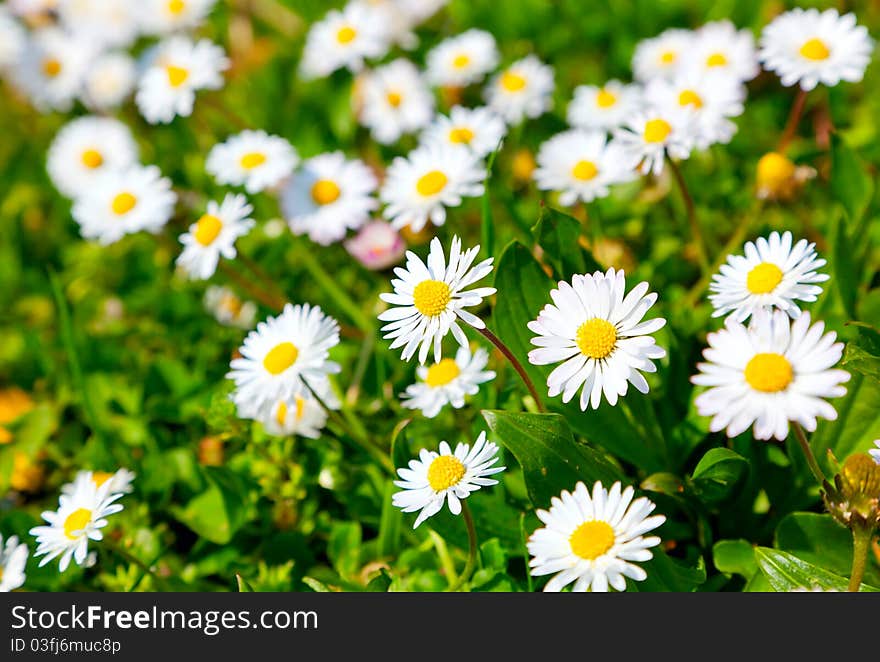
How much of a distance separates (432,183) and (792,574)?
3.33ft

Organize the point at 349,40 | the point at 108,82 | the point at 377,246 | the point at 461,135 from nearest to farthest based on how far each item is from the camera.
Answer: the point at 461,135 < the point at 377,246 < the point at 349,40 < the point at 108,82

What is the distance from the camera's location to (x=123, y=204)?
7.00 feet

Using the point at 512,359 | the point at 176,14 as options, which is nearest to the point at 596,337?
the point at 512,359

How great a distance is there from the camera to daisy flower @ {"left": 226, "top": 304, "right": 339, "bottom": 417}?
155 centimetres

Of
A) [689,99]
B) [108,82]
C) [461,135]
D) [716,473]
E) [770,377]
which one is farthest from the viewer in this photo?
[108,82]

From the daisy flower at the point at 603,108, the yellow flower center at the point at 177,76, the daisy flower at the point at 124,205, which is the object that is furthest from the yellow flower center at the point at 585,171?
the yellow flower center at the point at 177,76

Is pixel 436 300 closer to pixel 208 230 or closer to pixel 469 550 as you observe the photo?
pixel 469 550

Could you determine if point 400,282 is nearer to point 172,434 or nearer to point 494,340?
point 494,340

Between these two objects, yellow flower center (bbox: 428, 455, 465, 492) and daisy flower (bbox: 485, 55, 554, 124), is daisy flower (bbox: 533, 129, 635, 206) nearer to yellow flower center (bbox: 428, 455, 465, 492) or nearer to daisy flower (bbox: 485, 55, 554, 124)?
daisy flower (bbox: 485, 55, 554, 124)

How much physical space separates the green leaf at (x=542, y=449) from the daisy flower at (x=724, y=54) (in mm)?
998

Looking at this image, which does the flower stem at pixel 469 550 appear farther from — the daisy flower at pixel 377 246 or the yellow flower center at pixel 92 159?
A: the yellow flower center at pixel 92 159

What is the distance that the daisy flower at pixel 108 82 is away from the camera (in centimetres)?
296

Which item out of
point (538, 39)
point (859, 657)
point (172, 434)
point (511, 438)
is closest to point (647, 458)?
point (511, 438)

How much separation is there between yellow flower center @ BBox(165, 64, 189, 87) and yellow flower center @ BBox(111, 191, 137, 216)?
1.31 ft
